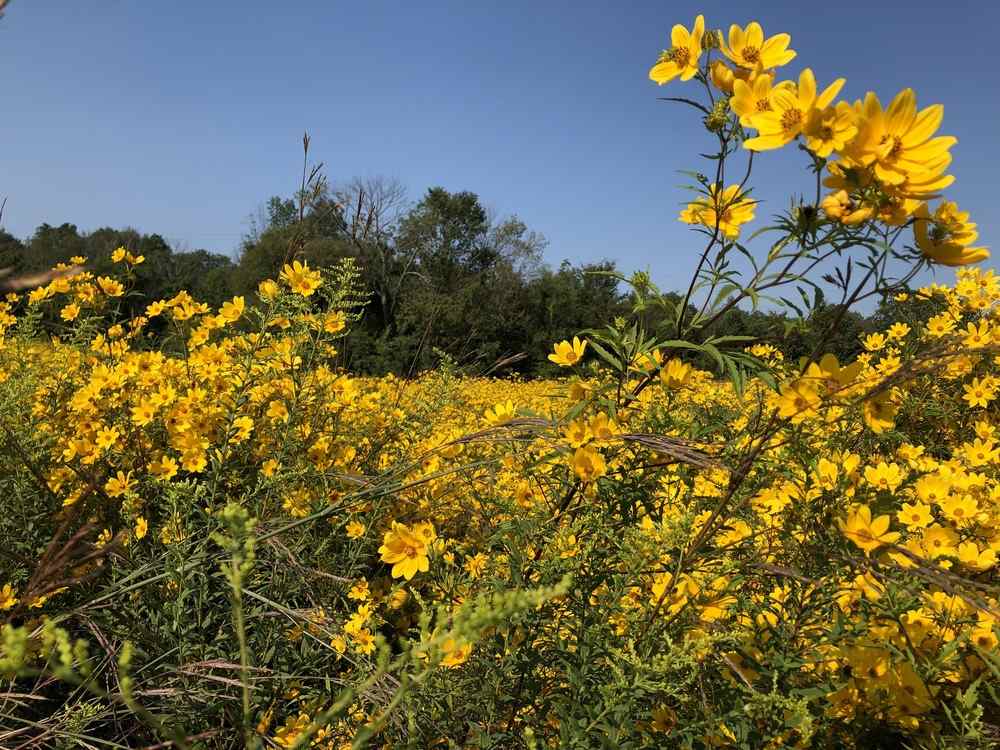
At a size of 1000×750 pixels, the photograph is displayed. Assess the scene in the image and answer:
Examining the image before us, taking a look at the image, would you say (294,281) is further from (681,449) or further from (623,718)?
(623,718)

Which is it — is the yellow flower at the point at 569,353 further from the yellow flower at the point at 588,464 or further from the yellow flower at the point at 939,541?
the yellow flower at the point at 939,541

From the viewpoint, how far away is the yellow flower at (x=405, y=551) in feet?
4.47

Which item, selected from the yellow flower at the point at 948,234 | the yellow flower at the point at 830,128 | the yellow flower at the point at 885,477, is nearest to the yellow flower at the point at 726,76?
the yellow flower at the point at 830,128

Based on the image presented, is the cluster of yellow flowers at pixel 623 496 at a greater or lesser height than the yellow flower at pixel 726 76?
lesser

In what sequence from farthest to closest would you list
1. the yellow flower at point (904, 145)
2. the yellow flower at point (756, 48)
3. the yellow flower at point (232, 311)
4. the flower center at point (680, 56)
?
1. the yellow flower at point (232, 311)
2. the flower center at point (680, 56)
3. the yellow flower at point (756, 48)
4. the yellow flower at point (904, 145)

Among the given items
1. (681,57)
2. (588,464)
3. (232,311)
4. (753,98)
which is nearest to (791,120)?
(753,98)

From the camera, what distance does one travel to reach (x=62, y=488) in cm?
219

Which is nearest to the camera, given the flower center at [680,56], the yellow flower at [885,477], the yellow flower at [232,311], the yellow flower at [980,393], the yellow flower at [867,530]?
the yellow flower at [867,530]

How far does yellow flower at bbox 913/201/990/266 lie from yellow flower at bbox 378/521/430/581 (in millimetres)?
1171

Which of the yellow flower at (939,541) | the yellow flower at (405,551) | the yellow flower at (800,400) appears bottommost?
the yellow flower at (405,551)

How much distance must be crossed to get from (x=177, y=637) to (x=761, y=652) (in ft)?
4.75

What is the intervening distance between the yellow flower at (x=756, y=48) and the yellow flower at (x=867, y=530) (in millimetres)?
931

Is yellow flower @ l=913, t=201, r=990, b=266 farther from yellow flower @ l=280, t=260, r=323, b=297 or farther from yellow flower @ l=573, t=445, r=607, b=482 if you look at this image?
yellow flower @ l=280, t=260, r=323, b=297

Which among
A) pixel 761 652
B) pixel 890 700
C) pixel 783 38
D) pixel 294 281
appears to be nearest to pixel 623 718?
pixel 761 652
